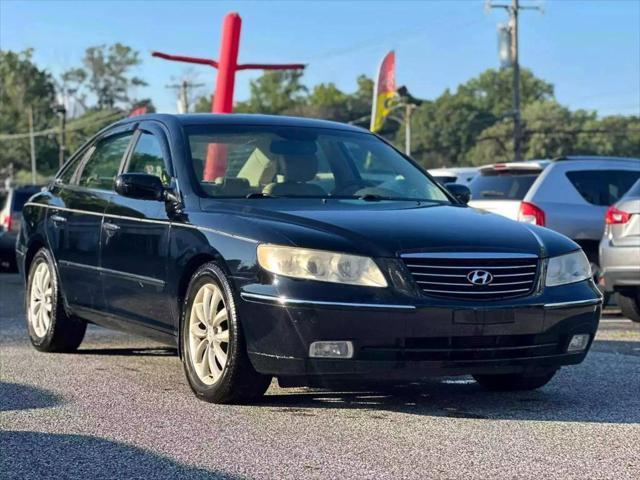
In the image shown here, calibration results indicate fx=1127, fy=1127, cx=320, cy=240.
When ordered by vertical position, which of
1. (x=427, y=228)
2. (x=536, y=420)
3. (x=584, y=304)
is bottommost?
(x=536, y=420)

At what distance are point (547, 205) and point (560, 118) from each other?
331 feet

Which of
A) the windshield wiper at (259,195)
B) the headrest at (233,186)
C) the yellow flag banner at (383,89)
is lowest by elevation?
the windshield wiper at (259,195)

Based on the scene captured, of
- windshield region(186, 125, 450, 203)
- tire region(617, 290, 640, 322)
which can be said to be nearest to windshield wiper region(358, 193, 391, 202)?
windshield region(186, 125, 450, 203)

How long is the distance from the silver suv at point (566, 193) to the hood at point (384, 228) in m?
5.59

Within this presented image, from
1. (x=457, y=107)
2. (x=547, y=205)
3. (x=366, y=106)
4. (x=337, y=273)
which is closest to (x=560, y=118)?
(x=457, y=107)

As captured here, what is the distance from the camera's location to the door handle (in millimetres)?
6949

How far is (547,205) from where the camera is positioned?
1173 cm

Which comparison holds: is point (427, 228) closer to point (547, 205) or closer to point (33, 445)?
point (33, 445)

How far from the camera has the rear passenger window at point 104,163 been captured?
751 centimetres

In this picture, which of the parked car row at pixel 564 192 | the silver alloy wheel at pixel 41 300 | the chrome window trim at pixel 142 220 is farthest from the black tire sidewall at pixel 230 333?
the parked car row at pixel 564 192

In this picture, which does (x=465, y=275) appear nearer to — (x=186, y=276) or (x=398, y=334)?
(x=398, y=334)

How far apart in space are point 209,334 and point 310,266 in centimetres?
84

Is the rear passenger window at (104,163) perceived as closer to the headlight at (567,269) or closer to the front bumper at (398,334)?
the front bumper at (398,334)

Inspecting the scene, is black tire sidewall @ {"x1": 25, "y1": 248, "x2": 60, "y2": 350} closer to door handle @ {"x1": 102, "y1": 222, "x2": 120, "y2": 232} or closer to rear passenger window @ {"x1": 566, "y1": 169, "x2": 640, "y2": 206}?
door handle @ {"x1": 102, "y1": 222, "x2": 120, "y2": 232}
